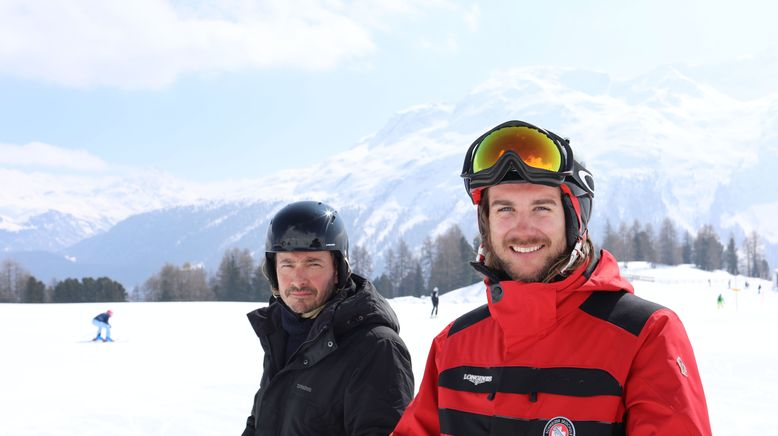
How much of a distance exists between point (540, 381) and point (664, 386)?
0.39 meters

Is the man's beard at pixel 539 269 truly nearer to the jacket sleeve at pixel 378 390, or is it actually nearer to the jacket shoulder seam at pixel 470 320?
the jacket shoulder seam at pixel 470 320

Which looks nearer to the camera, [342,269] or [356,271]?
[342,269]

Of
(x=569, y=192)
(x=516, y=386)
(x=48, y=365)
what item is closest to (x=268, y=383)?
(x=516, y=386)

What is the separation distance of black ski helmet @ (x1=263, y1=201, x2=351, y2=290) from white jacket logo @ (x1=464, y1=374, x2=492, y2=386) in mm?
1606

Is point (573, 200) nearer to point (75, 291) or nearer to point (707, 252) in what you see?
point (75, 291)

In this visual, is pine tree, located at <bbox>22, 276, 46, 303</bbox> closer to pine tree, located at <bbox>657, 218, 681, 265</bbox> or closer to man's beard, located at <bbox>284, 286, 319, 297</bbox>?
man's beard, located at <bbox>284, 286, 319, 297</bbox>

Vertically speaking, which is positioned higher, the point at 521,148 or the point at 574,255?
the point at 521,148

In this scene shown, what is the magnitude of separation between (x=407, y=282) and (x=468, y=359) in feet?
330

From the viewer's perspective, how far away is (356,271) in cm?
6681

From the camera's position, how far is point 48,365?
13.9 metres

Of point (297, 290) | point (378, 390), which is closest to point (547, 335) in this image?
point (378, 390)

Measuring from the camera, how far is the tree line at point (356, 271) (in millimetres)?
74000

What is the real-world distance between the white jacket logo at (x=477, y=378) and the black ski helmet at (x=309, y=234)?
1.61m


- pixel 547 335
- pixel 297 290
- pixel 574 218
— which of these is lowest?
pixel 547 335
